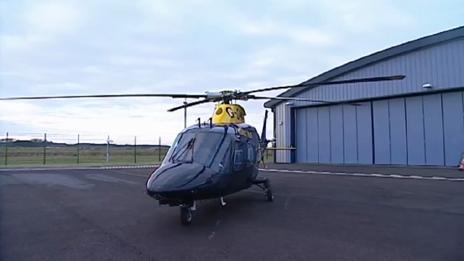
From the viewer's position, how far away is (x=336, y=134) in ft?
78.6

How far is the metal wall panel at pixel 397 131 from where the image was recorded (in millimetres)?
20734

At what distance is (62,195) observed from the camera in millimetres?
10930

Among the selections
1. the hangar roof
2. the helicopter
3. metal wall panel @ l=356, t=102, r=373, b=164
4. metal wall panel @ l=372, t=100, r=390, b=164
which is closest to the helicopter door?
the helicopter

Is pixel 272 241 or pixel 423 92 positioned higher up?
pixel 423 92

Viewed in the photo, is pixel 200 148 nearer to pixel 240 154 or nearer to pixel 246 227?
pixel 240 154

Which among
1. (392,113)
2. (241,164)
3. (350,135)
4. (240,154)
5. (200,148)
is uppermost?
(392,113)

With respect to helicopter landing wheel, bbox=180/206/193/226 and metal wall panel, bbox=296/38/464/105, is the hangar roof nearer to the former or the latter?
metal wall panel, bbox=296/38/464/105

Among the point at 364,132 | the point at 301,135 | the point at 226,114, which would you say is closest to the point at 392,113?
the point at 364,132

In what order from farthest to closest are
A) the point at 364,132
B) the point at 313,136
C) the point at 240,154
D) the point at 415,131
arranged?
the point at 313,136 < the point at 364,132 < the point at 415,131 < the point at 240,154

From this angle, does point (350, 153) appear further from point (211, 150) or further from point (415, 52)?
point (211, 150)

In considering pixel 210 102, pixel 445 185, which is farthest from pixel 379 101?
pixel 210 102

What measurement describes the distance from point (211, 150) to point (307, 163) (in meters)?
18.7

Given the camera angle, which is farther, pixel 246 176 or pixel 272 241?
pixel 246 176

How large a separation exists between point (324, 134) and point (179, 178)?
1930cm
